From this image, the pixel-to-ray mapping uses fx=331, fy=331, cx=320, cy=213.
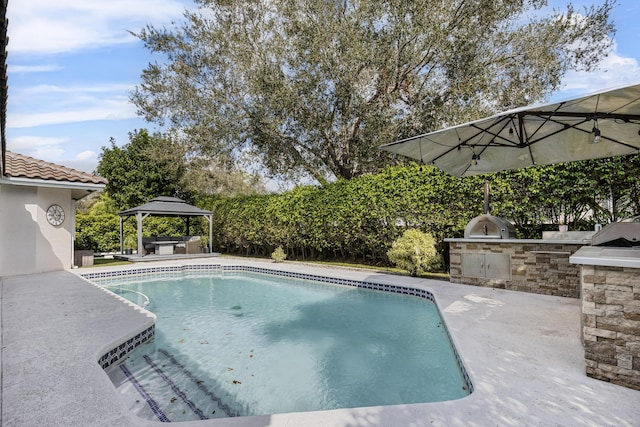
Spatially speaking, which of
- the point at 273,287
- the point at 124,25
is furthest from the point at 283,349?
the point at 124,25

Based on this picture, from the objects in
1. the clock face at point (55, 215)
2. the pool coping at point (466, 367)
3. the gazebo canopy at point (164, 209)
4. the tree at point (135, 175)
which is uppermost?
the tree at point (135, 175)

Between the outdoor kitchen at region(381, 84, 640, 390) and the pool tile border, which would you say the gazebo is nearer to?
the pool tile border

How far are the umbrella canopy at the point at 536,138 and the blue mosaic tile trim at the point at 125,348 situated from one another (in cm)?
553

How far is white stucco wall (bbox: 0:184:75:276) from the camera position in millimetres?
10812

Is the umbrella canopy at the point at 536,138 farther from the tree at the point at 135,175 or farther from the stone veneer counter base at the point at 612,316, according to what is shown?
the tree at the point at 135,175

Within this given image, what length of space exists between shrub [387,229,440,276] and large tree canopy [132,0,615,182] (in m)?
4.70

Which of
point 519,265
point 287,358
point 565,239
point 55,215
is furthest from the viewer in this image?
point 55,215

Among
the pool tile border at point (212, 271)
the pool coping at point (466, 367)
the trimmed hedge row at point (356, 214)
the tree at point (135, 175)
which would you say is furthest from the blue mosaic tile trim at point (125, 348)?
the tree at point (135, 175)

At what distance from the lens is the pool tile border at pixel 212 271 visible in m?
4.36

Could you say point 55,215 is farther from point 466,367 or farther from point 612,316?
point 612,316

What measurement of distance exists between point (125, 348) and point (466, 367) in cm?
454

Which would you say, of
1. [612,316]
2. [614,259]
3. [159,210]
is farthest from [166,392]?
[159,210]

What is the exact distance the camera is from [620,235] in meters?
4.62

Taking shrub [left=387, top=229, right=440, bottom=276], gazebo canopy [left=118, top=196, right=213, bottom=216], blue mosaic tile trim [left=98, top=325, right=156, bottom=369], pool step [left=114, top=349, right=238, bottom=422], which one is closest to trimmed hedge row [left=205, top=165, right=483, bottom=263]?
shrub [left=387, top=229, right=440, bottom=276]
